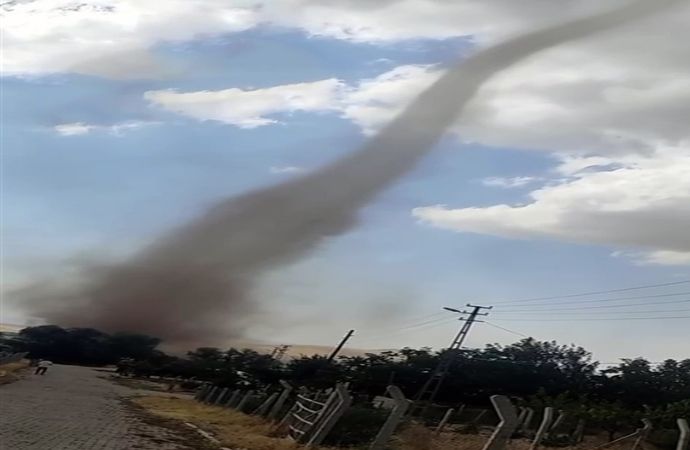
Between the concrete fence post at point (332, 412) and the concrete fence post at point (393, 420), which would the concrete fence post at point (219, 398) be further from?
the concrete fence post at point (393, 420)

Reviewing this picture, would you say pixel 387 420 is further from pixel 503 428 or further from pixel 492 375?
pixel 492 375

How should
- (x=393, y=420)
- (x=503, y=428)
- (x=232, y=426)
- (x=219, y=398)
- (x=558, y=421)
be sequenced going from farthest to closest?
(x=219, y=398) → (x=232, y=426) → (x=558, y=421) → (x=393, y=420) → (x=503, y=428)

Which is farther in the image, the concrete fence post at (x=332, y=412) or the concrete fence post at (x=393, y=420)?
the concrete fence post at (x=332, y=412)

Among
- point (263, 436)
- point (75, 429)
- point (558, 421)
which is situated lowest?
point (75, 429)

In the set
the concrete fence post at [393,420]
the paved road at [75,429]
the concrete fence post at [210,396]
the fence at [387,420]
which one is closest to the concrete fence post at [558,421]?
the fence at [387,420]

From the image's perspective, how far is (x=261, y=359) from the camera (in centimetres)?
8250

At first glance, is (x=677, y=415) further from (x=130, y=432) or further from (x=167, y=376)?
(x=167, y=376)

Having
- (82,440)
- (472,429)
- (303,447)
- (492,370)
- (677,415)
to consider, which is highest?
(492,370)

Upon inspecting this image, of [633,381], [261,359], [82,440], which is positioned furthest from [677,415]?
[261,359]

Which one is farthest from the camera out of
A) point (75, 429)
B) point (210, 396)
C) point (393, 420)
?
point (210, 396)

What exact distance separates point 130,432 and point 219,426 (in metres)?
6.52

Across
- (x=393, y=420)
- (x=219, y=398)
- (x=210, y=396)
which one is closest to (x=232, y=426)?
(x=393, y=420)

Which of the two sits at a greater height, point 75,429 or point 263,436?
point 263,436

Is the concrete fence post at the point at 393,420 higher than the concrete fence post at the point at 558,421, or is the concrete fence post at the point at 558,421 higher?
the concrete fence post at the point at 558,421
